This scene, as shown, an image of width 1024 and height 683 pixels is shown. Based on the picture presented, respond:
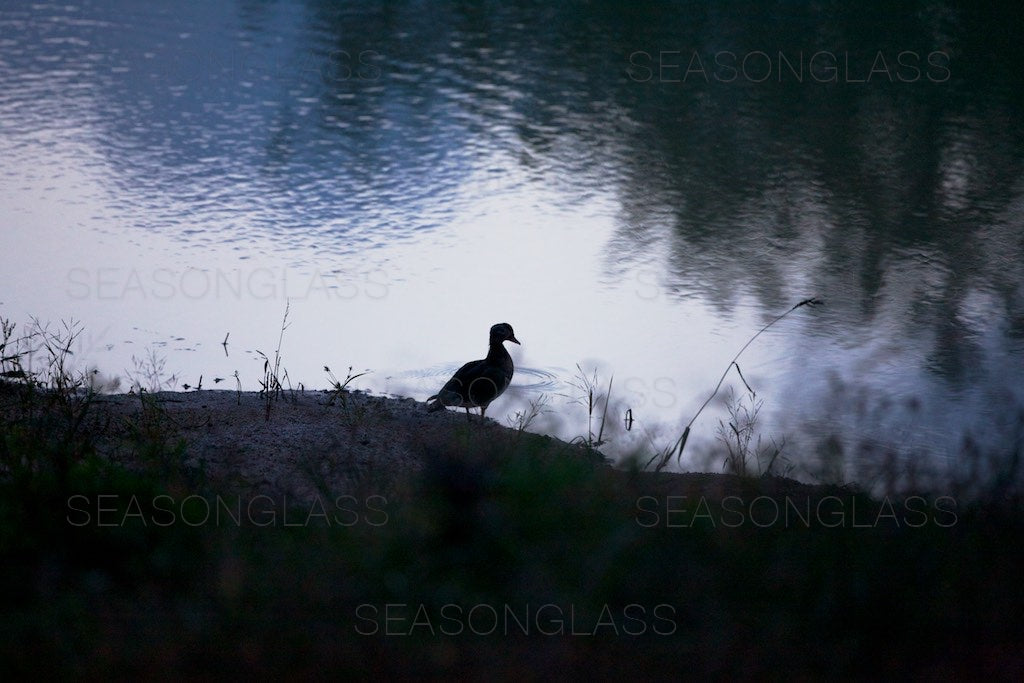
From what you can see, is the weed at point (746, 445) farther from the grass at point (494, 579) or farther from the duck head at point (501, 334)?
the duck head at point (501, 334)

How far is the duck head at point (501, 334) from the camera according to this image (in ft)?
21.0

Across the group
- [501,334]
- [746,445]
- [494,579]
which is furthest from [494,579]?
[501,334]

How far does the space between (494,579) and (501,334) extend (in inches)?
138

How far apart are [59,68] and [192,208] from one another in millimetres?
5865

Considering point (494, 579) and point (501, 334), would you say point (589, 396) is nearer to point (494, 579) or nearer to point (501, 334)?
point (501, 334)

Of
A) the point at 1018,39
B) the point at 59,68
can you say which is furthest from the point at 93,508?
the point at 1018,39

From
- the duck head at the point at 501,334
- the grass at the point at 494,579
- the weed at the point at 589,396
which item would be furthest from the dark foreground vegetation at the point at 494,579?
the duck head at the point at 501,334

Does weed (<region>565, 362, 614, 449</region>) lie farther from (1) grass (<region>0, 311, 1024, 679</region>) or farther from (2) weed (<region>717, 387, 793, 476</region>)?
(1) grass (<region>0, 311, 1024, 679</region>)

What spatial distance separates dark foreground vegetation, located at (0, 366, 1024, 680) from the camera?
263 centimetres

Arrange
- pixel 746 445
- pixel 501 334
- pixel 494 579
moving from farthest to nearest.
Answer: pixel 501 334
pixel 746 445
pixel 494 579

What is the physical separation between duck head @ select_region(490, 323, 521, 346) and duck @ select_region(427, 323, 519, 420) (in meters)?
0.16

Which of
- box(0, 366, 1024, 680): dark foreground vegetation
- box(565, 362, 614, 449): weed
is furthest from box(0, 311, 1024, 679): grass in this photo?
box(565, 362, 614, 449): weed

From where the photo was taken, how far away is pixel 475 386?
6.02 m

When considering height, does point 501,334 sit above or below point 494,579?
below
